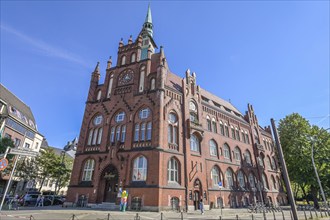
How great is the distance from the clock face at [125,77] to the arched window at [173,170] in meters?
13.9

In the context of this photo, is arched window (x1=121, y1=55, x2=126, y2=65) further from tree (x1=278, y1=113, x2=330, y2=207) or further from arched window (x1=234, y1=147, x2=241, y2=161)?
tree (x1=278, y1=113, x2=330, y2=207)

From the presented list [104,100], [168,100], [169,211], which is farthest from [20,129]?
[169,211]

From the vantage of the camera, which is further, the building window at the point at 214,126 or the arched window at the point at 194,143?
the building window at the point at 214,126

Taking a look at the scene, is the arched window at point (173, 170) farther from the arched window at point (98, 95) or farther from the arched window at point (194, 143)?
the arched window at point (98, 95)

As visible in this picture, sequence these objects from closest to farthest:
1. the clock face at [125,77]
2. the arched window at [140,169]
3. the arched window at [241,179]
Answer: the arched window at [140,169] < the clock face at [125,77] < the arched window at [241,179]

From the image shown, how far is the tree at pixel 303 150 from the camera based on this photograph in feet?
103

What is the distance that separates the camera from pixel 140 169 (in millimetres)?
23828

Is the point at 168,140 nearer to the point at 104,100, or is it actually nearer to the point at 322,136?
the point at 104,100

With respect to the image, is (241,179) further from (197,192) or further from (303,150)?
(197,192)

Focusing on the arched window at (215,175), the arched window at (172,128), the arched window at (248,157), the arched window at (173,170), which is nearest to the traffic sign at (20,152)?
the arched window at (173,170)

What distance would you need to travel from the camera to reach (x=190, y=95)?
31.9 metres

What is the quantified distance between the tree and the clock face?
27921 mm

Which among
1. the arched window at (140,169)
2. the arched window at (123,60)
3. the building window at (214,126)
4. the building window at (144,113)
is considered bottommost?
the arched window at (140,169)

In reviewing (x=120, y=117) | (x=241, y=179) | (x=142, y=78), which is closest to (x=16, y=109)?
(x=120, y=117)
